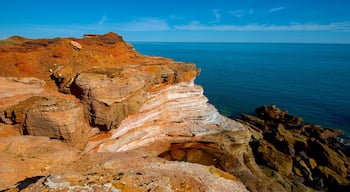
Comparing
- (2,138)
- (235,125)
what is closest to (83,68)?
(2,138)

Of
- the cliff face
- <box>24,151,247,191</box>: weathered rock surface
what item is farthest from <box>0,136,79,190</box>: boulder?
<box>24,151,247,191</box>: weathered rock surface

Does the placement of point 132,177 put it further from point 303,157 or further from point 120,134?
point 303,157

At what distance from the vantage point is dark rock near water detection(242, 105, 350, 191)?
20250mm

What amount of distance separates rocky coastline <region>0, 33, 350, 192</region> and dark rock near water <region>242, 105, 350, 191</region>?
115mm

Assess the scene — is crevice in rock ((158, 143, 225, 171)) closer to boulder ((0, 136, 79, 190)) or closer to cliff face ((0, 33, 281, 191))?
cliff face ((0, 33, 281, 191))

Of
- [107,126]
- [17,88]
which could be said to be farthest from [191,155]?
[17,88]

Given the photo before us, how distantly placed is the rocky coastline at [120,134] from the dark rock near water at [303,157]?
115 mm

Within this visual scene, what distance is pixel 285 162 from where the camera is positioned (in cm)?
2161

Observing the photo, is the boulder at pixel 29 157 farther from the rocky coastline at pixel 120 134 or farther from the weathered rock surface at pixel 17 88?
the weathered rock surface at pixel 17 88

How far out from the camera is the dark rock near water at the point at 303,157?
20250 millimetres

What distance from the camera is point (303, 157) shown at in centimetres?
2366

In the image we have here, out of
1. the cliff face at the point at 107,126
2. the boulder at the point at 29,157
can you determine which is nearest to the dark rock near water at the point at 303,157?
the cliff face at the point at 107,126

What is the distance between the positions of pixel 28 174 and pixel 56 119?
122 inches

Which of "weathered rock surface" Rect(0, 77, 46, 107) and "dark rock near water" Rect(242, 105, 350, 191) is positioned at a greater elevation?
"weathered rock surface" Rect(0, 77, 46, 107)
